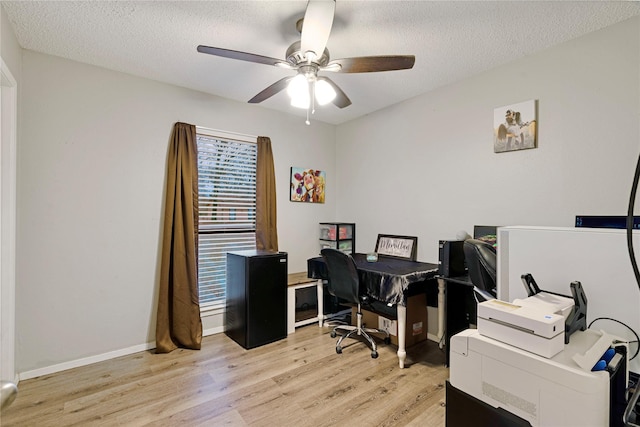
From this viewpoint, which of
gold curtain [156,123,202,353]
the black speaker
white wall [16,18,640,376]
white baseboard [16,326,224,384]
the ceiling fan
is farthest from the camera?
gold curtain [156,123,202,353]

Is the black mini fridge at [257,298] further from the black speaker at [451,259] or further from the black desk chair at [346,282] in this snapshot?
the black speaker at [451,259]

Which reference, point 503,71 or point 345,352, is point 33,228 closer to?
point 345,352

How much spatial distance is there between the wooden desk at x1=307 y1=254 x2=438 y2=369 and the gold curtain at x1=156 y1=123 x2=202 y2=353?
1636mm

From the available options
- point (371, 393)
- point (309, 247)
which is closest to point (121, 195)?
point (309, 247)

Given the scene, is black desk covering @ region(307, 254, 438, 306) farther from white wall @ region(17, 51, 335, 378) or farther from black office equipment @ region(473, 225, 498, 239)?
white wall @ region(17, 51, 335, 378)

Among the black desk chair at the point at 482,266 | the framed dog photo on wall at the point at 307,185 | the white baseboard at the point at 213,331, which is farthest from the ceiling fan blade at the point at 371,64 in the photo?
the white baseboard at the point at 213,331

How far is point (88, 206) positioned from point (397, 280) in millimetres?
2688

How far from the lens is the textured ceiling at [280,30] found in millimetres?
1836

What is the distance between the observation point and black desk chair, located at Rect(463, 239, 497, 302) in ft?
5.41

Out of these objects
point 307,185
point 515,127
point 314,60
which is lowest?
point 307,185

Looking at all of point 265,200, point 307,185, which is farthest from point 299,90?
point 307,185

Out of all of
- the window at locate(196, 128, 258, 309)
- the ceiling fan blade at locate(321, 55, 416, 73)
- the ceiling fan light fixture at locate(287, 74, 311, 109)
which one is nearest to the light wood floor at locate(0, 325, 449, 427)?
the window at locate(196, 128, 258, 309)

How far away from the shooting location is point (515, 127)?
8.05ft

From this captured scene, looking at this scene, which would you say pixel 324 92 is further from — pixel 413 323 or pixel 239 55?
pixel 413 323
